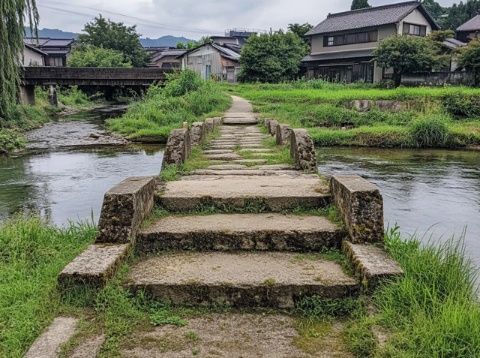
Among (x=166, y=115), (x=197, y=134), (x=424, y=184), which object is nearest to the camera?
→ (x=197, y=134)

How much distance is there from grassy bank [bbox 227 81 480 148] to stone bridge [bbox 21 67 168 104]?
11.8m

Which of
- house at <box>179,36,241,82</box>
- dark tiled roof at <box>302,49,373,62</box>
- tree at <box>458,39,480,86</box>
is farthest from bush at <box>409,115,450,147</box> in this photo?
house at <box>179,36,241,82</box>

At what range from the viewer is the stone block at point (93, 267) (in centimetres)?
301

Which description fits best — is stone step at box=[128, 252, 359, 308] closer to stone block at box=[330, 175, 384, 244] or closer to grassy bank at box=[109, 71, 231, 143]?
stone block at box=[330, 175, 384, 244]

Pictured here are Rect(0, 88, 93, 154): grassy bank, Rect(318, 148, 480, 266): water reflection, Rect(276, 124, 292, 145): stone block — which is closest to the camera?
Rect(318, 148, 480, 266): water reflection

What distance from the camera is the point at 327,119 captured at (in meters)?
20.5

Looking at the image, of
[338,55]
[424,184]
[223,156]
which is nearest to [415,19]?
[338,55]

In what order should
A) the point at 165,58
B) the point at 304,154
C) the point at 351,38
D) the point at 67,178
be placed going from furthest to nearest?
1. the point at 165,58
2. the point at 351,38
3. the point at 67,178
4. the point at 304,154

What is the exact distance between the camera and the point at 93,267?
311cm

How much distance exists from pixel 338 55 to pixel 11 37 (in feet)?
89.8

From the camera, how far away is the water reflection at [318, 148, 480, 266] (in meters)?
7.97

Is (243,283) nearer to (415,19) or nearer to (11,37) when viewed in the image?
(11,37)

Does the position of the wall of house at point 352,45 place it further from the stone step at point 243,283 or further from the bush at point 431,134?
the stone step at point 243,283

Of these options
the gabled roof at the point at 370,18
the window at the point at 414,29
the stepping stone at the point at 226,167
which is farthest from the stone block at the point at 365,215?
the window at the point at 414,29
